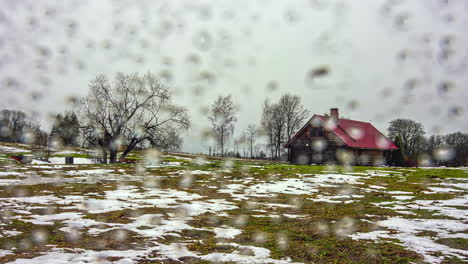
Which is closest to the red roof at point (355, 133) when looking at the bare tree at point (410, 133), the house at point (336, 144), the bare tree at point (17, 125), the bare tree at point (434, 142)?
the house at point (336, 144)

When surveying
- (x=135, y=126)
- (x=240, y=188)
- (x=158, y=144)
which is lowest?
(x=240, y=188)

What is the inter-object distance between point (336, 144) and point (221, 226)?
32350 millimetres

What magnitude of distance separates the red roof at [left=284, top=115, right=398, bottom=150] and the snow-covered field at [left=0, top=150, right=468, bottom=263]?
1026 inches

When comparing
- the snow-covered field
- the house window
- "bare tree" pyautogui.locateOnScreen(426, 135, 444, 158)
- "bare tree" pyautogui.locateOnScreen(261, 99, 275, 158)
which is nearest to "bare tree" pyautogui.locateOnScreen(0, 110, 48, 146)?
"bare tree" pyautogui.locateOnScreen(261, 99, 275, 158)

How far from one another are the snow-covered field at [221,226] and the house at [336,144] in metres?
25.4

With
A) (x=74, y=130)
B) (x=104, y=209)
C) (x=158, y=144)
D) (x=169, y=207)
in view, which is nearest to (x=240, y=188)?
(x=169, y=207)

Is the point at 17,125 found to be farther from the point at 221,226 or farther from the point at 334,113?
the point at 221,226

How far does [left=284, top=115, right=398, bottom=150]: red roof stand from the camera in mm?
36312

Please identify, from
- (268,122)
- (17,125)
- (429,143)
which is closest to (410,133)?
(429,143)

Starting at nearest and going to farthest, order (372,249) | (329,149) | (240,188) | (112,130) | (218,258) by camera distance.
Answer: (218,258)
(372,249)
(240,188)
(112,130)
(329,149)

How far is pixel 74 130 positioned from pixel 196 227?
2984cm

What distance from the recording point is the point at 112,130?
3050 cm

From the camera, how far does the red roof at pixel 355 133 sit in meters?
36.3

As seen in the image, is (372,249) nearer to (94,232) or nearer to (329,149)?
(94,232)
